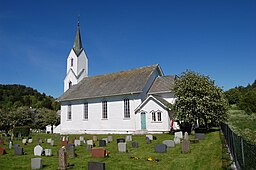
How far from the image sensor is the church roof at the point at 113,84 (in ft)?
99.8

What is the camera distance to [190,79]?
2372 centimetres

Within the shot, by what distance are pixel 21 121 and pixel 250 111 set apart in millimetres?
45961

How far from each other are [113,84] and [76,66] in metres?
11.5

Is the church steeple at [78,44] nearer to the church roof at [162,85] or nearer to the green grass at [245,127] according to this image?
the church roof at [162,85]

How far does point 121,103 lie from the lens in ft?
100

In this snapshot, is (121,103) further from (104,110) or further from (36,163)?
(36,163)

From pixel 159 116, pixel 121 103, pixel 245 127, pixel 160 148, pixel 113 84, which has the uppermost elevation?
pixel 113 84

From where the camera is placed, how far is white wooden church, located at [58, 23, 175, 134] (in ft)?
90.5

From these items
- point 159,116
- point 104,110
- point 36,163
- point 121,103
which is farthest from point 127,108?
point 36,163

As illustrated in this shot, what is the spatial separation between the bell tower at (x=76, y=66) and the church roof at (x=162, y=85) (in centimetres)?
1597

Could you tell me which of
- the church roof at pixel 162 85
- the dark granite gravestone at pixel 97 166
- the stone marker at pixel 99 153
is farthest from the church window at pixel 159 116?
the dark granite gravestone at pixel 97 166

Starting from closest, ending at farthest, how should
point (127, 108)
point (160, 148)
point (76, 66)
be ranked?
1. point (160, 148)
2. point (127, 108)
3. point (76, 66)

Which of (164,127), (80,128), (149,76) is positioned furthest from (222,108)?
(80,128)

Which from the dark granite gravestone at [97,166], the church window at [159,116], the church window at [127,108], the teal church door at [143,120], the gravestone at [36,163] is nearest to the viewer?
the dark granite gravestone at [97,166]
